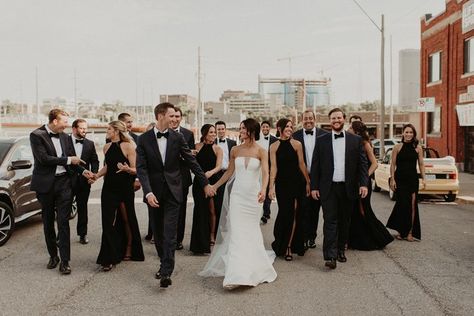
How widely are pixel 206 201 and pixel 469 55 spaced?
63.4 feet

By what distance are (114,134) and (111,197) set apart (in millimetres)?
852

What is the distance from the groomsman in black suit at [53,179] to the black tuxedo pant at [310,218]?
3.24 metres

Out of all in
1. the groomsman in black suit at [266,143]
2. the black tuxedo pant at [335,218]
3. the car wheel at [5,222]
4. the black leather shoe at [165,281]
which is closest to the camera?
the black leather shoe at [165,281]

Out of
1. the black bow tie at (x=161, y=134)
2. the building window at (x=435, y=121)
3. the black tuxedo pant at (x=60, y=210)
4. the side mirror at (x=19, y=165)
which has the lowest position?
the black tuxedo pant at (x=60, y=210)

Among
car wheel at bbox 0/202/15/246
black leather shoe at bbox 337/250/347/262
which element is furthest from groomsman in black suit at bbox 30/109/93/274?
black leather shoe at bbox 337/250/347/262

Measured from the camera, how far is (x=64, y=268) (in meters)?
6.34

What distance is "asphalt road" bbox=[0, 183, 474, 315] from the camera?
16.5 feet

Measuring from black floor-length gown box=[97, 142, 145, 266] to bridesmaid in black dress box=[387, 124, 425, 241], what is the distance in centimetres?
429

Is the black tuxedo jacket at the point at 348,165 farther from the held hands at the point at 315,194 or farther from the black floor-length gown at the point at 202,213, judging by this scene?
the black floor-length gown at the point at 202,213

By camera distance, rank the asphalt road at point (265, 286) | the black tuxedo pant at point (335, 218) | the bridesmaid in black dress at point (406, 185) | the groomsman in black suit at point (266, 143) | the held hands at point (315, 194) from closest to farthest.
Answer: the asphalt road at point (265, 286) < the black tuxedo pant at point (335, 218) < the held hands at point (315, 194) < the bridesmaid in black dress at point (406, 185) < the groomsman in black suit at point (266, 143)

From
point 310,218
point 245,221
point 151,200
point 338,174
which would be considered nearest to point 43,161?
point 151,200

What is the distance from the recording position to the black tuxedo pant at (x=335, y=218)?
662 centimetres

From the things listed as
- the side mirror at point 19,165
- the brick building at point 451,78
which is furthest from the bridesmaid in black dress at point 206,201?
the brick building at point 451,78

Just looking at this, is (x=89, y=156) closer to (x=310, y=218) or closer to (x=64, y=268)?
(x=64, y=268)
